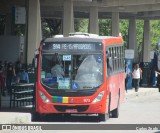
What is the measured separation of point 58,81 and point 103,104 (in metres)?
1.65

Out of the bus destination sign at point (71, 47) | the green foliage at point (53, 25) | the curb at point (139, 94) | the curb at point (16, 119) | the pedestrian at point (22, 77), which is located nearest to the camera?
the curb at point (16, 119)

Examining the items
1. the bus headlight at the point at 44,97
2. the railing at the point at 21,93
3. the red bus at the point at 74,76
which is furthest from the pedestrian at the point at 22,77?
the bus headlight at the point at 44,97

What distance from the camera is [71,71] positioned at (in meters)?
22.2

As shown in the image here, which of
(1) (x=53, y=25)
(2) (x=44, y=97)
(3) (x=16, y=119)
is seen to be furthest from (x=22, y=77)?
(1) (x=53, y=25)

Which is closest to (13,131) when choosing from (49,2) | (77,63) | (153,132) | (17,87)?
(153,132)

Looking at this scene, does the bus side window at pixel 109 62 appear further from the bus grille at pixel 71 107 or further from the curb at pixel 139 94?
the curb at pixel 139 94

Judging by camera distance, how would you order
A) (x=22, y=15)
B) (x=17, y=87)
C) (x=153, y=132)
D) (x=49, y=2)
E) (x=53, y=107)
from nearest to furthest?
(x=153, y=132)
(x=53, y=107)
(x=17, y=87)
(x=22, y=15)
(x=49, y=2)

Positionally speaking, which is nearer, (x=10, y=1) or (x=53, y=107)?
(x=53, y=107)

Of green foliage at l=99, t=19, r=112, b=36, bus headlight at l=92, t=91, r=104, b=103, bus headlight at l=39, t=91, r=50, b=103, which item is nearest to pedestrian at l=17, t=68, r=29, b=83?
bus headlight at l=39, t=91, r=50, b=103

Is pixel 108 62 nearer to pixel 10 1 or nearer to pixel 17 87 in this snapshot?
pixel 17 87

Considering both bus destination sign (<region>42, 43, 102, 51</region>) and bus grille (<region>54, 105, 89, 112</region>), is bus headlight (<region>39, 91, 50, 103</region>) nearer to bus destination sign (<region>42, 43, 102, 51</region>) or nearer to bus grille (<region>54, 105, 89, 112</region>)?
bus grille (<region>54, 105, 89, 112</region>)

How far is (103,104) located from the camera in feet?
71.8

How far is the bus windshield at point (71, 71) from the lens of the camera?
22.1 metres

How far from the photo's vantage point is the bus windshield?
22125mm
